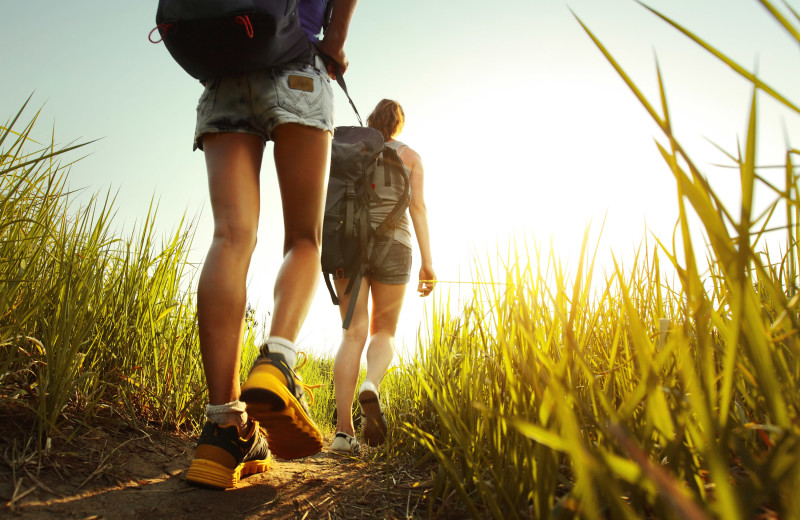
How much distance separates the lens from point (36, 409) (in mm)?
1240

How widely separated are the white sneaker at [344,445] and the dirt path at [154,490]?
32.2 inches

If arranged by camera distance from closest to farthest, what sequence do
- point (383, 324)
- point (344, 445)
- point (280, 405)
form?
point (280, 405), point (344, 445), point (383, 324)

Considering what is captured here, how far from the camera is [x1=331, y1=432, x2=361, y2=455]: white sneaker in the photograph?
239 cm

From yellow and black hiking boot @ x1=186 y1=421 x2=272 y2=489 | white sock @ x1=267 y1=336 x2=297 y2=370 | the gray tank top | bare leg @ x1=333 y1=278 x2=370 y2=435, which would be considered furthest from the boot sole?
the gray tank top

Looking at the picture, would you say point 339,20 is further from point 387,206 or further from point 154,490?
point 154,490

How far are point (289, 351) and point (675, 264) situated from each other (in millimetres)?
1065

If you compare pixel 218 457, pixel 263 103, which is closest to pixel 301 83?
pixel 263 103

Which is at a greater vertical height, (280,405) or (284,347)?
(284,347)

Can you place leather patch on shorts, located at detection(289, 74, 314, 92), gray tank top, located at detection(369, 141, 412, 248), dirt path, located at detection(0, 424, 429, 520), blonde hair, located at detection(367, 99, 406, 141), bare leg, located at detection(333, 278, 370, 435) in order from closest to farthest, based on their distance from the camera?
dirt path, located at detection(0, 424, 429, 520) → leather patch on shorts, located at detection(289, 74, 314, 92) → bare leg, located at detection(333, 278, 370, 435) → gray tank top, located at detection(369, 141, 412, 248) → blonde hair, located at detection(367, 99, 406, 141)

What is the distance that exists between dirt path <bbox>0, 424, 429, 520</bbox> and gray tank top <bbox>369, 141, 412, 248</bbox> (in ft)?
5.28

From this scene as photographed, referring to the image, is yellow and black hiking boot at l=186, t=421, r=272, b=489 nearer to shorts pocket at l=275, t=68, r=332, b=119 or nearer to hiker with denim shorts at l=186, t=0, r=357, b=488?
hiker with denim shorts at l=186, t=0, r=357, b=488

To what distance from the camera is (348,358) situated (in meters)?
2.67

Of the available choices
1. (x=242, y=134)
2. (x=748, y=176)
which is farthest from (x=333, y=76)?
(x=748, y=176)

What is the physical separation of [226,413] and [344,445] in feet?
4.04
